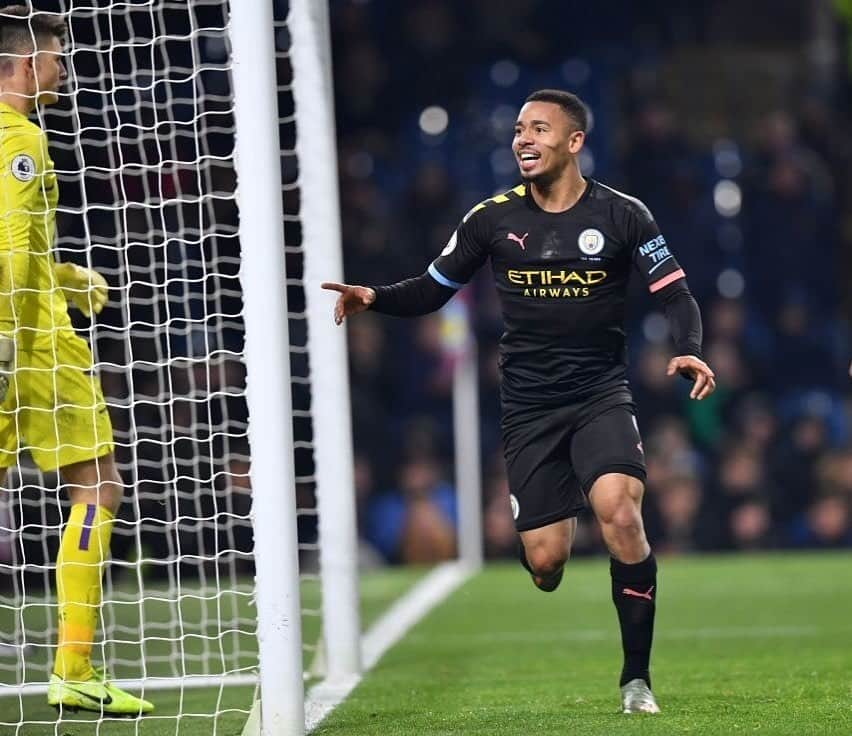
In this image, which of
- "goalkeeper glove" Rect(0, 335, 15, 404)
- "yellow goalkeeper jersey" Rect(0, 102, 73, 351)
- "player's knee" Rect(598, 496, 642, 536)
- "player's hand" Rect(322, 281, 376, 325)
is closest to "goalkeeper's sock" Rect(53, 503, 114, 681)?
"goalkeeper glove" Rect(0, 335, 15, 404)

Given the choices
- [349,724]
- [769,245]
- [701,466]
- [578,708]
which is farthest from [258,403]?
[769,245]

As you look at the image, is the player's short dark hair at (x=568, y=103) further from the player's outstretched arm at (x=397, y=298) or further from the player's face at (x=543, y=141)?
the player's outstretched arm at (x=397, y=298)

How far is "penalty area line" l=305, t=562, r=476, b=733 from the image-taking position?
257 inches

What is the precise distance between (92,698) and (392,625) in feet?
14.7

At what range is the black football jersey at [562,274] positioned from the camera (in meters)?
5.94

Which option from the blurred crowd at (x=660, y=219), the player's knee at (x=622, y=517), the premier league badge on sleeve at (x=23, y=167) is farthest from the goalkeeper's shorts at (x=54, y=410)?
the blurred crowd at (x=660, y=219)

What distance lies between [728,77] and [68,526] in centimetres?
1410

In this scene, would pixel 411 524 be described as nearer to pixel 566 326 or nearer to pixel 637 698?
pixel 566 326

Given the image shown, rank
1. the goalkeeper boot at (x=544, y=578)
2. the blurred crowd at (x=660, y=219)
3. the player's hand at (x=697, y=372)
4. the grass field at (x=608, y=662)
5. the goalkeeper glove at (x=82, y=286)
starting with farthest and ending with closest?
the blurred crowd at (x=660, y=219), the goalkeeper boot at (x=544, y=578), the goalkeeper glove at (x=82, y=286), the grass field at (x=608, y=662), the player's hand at (x=697, y=372)

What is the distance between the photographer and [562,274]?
19.6 feet

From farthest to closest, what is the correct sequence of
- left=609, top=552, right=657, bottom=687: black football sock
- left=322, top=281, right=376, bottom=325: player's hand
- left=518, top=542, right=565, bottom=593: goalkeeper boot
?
left=518, top=542, right=565, bottom=593: goalkeeper boot < left=322, top=281, right=376, bottom=325: player's hand < left=609, top=552, right=657, bottom=687: black football sock

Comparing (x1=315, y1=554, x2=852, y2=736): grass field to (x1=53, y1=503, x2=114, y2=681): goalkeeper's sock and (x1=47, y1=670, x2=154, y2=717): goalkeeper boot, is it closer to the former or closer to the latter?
(x1=47, y1=670, x2=154, y2=717): goalkeeper boot

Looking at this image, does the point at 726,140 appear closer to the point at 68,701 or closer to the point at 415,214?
the point at 415,214

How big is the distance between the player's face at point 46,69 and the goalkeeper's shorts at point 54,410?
855 mm
